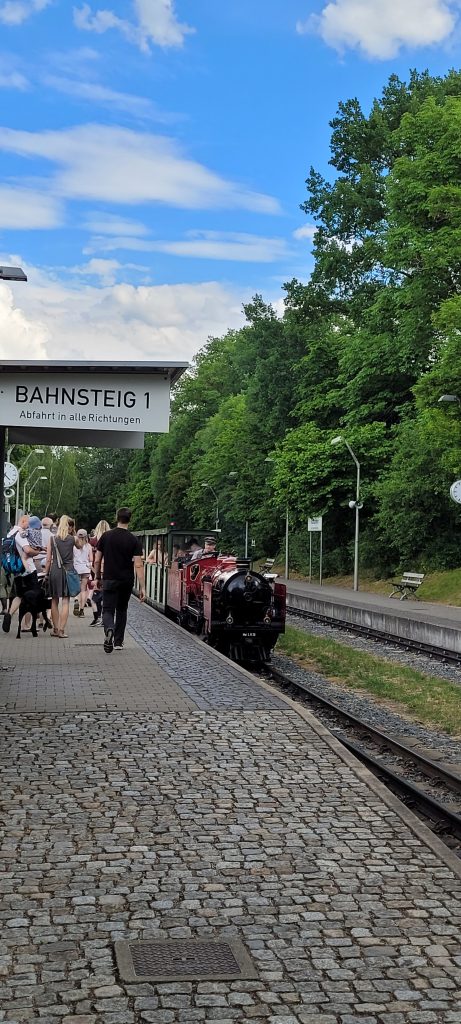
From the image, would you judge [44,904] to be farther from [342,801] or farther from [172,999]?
[342,801]

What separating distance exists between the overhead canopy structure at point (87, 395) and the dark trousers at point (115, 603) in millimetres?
2009

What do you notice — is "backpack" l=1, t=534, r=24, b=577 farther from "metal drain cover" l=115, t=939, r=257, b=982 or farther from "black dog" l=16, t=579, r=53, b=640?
"metal drain cover" l=115, t=939, r=257, b=982

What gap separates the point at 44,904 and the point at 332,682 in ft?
38.8

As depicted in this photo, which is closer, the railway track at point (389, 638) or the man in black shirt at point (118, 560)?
the man in black shirt at point (118, 560)

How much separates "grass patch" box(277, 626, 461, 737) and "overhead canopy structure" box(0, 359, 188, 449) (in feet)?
15.5

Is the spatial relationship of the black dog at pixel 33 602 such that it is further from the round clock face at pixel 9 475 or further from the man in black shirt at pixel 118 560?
the round clock face at pixel 9 475

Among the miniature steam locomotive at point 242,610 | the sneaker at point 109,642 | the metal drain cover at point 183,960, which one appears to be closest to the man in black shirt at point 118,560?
the sneaker at point 109,642

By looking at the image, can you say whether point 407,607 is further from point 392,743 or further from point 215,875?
point 215,875

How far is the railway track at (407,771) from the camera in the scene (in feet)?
26.0

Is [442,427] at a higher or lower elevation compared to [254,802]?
higher

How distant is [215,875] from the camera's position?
5793 millimetres

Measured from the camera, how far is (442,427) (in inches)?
1232

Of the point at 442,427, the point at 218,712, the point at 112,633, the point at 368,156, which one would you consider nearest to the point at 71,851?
the point at 218,712

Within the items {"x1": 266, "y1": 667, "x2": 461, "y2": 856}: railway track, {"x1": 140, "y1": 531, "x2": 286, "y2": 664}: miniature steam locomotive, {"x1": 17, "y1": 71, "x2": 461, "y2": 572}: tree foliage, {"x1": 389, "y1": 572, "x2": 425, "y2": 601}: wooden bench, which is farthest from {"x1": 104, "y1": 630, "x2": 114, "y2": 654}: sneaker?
{"x1": 389, "y1": 572, "x2": 425, "y2": 601}: wooden bench
